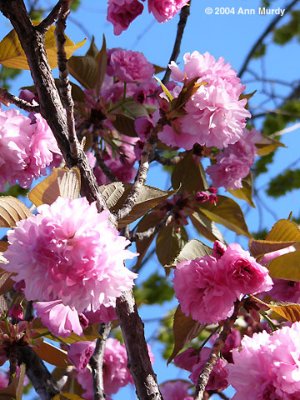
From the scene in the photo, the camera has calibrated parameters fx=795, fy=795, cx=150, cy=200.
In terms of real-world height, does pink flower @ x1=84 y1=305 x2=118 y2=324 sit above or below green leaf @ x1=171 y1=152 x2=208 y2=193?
below

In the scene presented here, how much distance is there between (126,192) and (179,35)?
75 centimetres

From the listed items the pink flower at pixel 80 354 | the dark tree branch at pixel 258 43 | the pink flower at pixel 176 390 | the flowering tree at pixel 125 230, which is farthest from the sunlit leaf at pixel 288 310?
the dark tree branch at pixel 258 43

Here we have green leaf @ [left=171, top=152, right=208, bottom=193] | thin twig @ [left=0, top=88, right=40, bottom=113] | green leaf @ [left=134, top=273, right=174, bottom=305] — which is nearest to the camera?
thin twig @ [left=0, top=88, right=40, bottom=113]

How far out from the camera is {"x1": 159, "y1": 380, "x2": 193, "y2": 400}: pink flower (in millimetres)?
1683

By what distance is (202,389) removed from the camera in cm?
106

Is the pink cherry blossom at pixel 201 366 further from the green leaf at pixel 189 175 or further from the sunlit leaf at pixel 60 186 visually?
the green leaf at pixel 189 175

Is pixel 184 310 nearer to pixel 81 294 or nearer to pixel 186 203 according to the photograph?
pixel 81 294

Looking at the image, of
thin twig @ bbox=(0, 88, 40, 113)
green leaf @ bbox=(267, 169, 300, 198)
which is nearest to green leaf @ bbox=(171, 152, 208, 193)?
thin twig @ bbox=(0, 88, 40, 113)

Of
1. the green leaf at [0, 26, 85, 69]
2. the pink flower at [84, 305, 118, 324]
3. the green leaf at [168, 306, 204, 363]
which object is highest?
the green leaf at [0, 26, 85, 69]

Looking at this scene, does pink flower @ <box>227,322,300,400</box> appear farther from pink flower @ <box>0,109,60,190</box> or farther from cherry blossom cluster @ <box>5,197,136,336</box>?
pink flower @ <box>0,109,60,190</box>

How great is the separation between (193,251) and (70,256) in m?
0.33

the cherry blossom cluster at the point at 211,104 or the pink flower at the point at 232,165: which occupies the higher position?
the pink flower at the point at 232,165

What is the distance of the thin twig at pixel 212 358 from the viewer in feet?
3.47

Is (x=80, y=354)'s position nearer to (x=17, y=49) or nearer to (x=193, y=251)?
(x=193, y=251)
